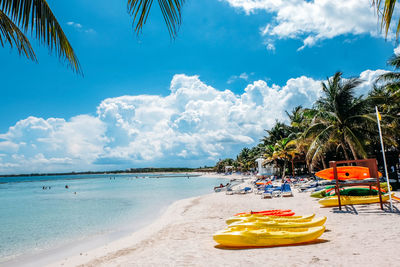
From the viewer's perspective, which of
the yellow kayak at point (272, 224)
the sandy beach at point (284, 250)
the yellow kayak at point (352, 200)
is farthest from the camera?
the yellow kayak at point (352, 200)

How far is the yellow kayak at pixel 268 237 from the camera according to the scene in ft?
19.7

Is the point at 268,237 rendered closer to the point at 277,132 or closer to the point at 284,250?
the point at 284,250

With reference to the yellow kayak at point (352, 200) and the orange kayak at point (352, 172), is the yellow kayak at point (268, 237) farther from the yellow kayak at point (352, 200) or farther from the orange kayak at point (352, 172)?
the yellow kayak at point (352, 200)

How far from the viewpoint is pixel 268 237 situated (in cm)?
608

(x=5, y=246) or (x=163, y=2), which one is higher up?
(x=163, y=2)

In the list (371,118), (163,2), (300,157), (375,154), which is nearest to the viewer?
(163,2)

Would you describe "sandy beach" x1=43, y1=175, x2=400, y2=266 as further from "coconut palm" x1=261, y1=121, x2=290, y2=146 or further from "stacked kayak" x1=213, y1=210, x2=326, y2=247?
"coconut palm" x1=261, y1=121, x2=290, y2=146

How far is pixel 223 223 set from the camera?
993 cm

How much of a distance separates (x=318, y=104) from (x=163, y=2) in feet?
61.6

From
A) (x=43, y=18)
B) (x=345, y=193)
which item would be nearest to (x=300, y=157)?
(x=345, y=193)

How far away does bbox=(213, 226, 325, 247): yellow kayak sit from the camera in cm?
602

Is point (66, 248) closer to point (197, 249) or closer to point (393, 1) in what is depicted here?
point (197, 249)

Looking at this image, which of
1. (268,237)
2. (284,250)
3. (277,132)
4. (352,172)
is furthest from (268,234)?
(277,132)

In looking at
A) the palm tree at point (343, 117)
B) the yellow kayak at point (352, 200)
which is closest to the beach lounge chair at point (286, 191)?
the palm tree at point (343, 117)
